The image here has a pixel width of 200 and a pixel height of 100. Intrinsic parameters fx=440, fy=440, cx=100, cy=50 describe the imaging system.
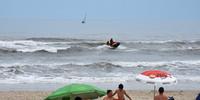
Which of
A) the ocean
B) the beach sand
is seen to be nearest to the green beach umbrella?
the beach sand

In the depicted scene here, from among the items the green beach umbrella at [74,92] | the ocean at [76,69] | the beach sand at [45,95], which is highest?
the green beach umbrella at [74,92]

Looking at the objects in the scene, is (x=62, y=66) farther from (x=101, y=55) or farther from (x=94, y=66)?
(x=101, y=55)

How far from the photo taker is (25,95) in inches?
717

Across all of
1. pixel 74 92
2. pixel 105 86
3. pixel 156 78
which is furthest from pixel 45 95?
pixel 74 92

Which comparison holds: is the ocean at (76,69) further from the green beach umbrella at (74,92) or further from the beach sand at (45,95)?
the green beach umbrella at (74,92)

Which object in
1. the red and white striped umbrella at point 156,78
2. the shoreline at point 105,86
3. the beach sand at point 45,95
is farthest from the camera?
the shoreline at point 105,86

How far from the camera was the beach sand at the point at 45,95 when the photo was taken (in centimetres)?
1772

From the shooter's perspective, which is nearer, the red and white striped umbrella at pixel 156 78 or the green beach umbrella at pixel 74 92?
the green beach umbrella at pixel 74 92

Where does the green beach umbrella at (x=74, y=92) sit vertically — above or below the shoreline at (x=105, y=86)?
above

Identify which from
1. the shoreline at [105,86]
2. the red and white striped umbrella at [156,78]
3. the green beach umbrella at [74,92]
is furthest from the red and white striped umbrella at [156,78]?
the shoreline at [105,86]

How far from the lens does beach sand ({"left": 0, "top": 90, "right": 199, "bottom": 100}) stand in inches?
698

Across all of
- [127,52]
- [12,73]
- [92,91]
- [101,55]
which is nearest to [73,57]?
[101,55]

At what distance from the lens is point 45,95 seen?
711 inches

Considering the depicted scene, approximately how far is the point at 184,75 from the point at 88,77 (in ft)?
18.8
